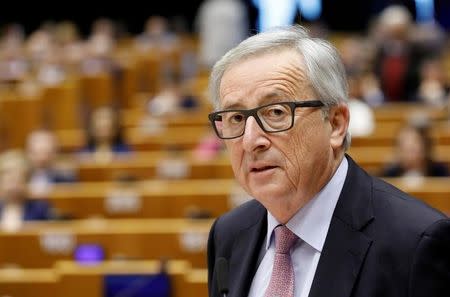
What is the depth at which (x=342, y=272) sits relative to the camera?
140 cm

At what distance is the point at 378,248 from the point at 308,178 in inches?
6.2

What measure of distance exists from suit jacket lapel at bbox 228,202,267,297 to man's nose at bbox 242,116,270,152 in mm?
229

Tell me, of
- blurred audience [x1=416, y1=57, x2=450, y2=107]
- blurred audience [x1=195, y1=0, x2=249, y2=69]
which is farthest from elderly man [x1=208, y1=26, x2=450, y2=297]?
blurred audience [x1=195, y1=0, x2=249, y2=69]

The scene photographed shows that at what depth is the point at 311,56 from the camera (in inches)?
57.5

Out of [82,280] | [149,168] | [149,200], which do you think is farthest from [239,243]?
[149,168]

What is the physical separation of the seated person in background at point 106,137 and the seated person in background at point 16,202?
4.13ft

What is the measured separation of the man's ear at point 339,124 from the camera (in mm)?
1490

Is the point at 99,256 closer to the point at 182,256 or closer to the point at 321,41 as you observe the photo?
the point at 182,256

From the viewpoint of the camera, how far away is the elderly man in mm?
1392

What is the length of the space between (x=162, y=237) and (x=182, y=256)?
5.5 inches

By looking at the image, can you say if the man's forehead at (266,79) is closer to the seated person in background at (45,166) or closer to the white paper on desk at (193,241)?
the white paper on desk at (193,241)

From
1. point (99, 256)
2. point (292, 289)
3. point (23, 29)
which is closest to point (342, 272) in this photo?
point (292, 289)

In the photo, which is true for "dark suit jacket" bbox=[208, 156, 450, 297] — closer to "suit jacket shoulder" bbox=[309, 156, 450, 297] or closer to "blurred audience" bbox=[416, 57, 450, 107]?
"suit jacket shoulder" bbox=[309, 156, 450, 297]

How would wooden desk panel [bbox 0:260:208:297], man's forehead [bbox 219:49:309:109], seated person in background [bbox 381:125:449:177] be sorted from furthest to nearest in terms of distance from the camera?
seated person in background [bbox 381:125:449:177] < wooden desk panel [bbox 0:260:208:297] < man's forehead [bbox 219:49:309:109]
